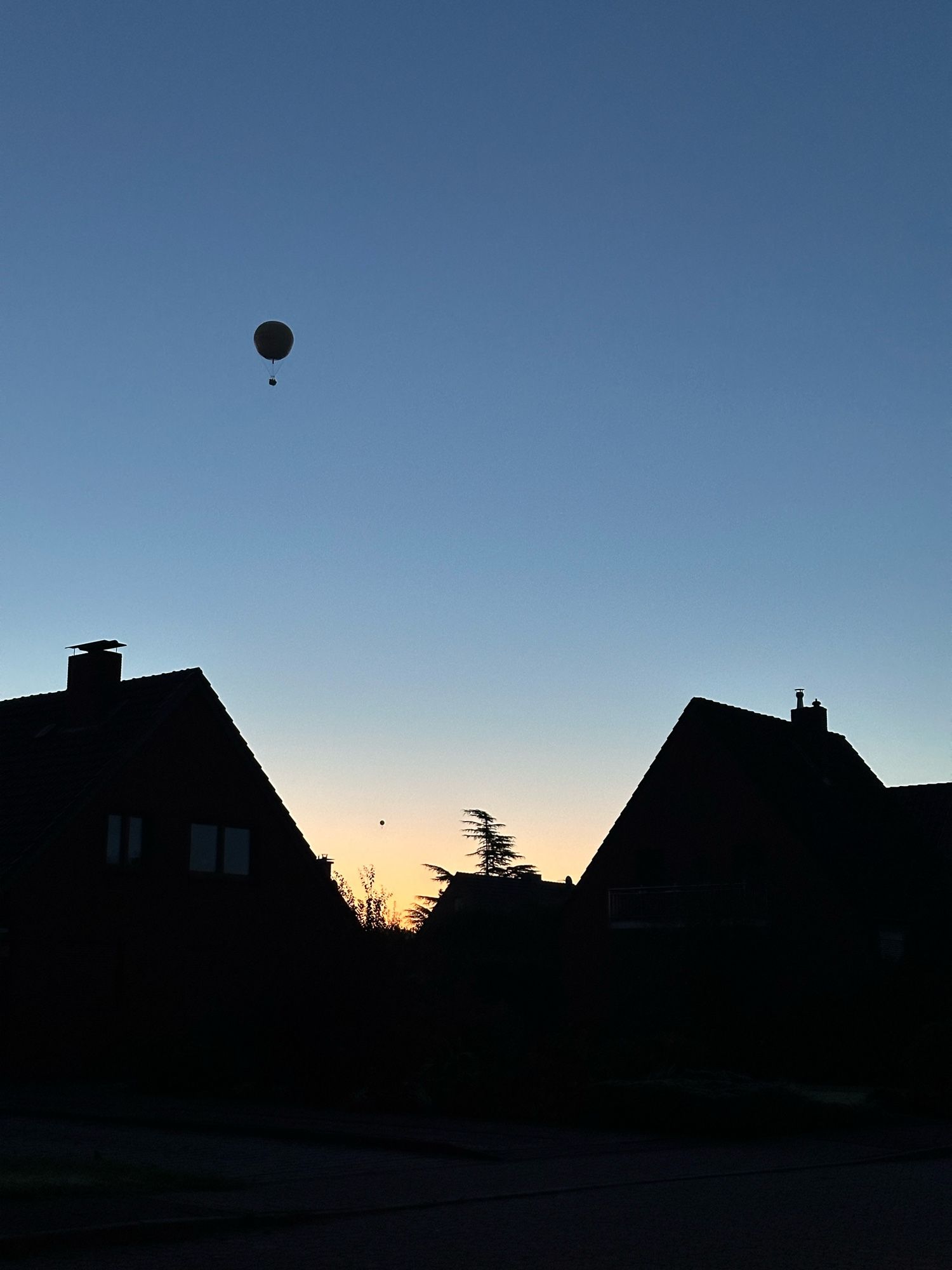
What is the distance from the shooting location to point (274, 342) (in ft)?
75.8

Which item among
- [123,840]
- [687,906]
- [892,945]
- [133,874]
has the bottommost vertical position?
[892,945]

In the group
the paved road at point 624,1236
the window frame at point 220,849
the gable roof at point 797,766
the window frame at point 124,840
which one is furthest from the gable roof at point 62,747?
the paved road at point 624,1236

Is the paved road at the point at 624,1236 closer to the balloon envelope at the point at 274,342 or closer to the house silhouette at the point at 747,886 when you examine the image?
the balloon envelope at the point at 274,342

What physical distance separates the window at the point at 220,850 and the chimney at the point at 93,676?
11.9 feet

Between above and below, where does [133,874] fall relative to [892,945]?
above

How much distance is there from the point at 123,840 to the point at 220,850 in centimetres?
283

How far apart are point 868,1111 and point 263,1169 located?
28.6ft

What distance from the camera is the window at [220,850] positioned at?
31.3 m

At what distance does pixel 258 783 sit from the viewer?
32.9 m

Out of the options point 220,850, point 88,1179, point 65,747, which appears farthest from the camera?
point 220,850

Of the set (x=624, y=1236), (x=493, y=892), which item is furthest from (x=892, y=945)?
(x=493, y=892)

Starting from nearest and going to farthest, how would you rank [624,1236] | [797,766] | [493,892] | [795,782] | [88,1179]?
1. [624,1236]
2. [88,1179]
3. [795,782]
4. [797,766]
5. [493,892]

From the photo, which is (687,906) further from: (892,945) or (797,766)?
(797,766)

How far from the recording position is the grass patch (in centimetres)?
1033
